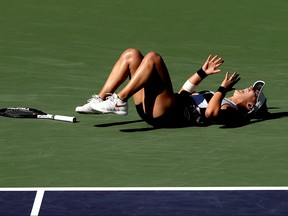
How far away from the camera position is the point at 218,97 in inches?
539

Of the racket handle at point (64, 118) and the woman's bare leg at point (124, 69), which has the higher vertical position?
the woman's bare leg at point (124, 69)

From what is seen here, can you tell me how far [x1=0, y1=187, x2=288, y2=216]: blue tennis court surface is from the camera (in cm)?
1024

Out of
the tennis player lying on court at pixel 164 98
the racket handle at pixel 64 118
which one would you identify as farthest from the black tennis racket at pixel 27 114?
the tennis player lying on court at pixel 164 98

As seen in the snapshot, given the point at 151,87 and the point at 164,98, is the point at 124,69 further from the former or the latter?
the point at 164,98

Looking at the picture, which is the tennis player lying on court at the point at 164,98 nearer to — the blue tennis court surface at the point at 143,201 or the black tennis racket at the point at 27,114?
the black tennis racket at the point at 27,114

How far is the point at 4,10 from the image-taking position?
77.0 ft

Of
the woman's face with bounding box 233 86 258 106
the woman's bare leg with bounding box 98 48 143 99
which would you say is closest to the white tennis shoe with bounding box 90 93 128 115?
the woman's bare leg with bounding box 98 48 143 99

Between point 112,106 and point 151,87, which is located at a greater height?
point 151,87

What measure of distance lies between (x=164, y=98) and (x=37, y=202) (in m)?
3.73

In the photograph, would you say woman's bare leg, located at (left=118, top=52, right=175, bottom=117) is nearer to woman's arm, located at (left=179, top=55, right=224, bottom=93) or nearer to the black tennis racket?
woman's arm, located at (left=179, top=55, right=224, bottom=93)

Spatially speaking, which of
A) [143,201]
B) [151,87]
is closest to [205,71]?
[151,87]

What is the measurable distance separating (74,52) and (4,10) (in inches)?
143

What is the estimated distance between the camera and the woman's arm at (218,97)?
1368 centimetres

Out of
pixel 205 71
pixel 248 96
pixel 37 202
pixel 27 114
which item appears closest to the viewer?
pixel 37 202
